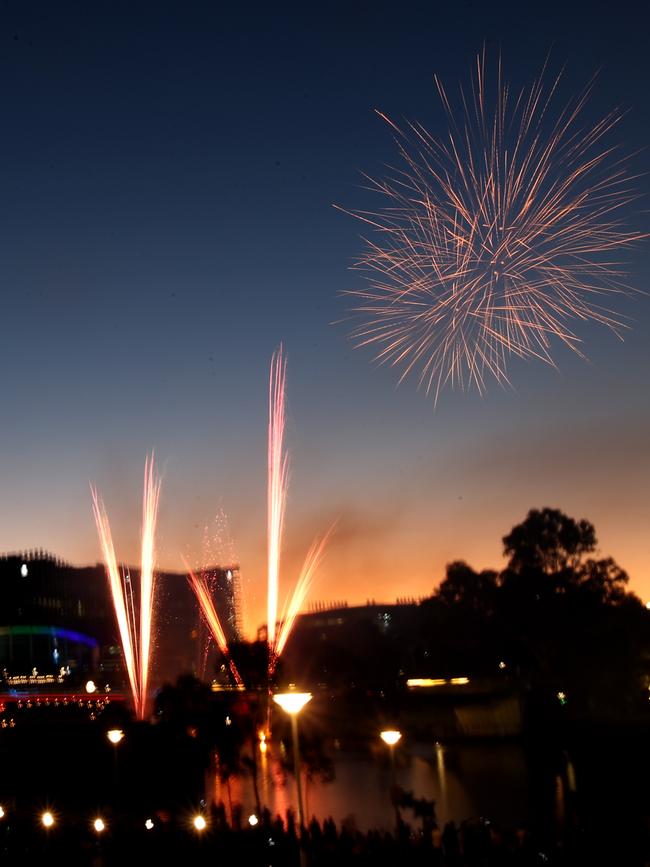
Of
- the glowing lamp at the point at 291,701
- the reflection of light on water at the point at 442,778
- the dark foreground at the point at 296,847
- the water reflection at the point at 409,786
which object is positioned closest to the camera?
the glowing lamp at the point at 291,701

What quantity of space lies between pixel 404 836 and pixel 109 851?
6749mm

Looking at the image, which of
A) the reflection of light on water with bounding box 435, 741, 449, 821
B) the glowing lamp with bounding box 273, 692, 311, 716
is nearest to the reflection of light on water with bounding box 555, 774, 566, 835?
the reflection of light on water with bounding box 435, 741, 449, 821

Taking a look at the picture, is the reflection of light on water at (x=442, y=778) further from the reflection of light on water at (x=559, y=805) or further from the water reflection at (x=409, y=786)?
the reflection of light on water at (x=559, y=805)

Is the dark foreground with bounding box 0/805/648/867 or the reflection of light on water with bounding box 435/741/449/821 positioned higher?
the dark foreground with bounding box 0/805/648/867

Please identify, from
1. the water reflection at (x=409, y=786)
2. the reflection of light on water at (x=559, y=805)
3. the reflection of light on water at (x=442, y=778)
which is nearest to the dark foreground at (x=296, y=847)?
the reflection of light on water at (x=559, y=805)

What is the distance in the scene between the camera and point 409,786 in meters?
29.6

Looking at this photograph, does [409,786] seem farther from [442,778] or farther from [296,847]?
[296,847]

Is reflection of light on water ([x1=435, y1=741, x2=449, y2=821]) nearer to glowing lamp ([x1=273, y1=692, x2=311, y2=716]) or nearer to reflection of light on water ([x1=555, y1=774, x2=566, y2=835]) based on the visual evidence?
reflection of light on water ([x1=555, y1=774, x2=566, y2=835])

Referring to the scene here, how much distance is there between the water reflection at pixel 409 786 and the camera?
2408cm

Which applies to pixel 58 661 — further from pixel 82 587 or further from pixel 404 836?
pixel 404 836

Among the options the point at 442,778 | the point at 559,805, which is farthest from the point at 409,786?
the point at 559,805

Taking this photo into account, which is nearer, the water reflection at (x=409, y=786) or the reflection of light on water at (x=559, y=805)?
the reflection of light on water at (x=559, y=805)

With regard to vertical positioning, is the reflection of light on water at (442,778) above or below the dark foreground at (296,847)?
below

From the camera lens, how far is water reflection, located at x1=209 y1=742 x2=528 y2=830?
948 inches
